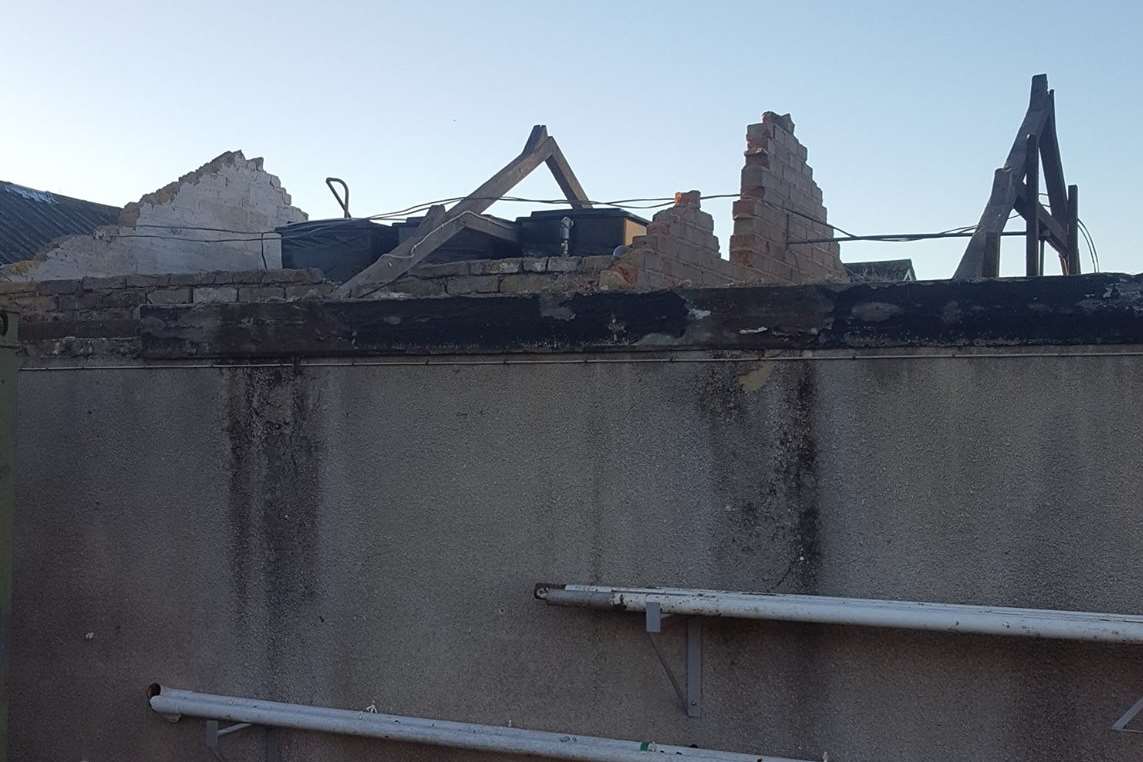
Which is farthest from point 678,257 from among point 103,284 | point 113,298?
point 103,284

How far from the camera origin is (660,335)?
3.90 m

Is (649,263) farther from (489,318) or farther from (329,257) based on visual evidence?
(329,257)

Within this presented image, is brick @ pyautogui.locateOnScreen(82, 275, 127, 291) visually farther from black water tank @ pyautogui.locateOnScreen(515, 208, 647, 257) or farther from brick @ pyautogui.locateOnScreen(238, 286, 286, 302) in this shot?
black water tank @ pyautogui.locateOnScreen(515, 208, 647, 257)

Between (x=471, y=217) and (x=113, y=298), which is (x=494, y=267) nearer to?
(x=471, y=217)

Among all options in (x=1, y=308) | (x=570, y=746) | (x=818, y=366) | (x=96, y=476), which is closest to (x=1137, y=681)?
(x=818, y=366)

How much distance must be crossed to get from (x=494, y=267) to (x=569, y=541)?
1.26m

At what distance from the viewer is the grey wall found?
344 centimetres

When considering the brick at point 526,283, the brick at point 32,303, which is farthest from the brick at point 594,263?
the brick at point 32,303

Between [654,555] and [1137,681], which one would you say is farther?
[654,555]

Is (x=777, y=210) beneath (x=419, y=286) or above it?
above

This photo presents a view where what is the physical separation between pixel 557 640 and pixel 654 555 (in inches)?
19.2

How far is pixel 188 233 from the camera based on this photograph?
927cm

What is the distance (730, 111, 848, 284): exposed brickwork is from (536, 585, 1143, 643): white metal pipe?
229 cm

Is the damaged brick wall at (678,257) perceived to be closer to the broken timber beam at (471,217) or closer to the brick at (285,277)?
the broken timber beam at (471,217)
